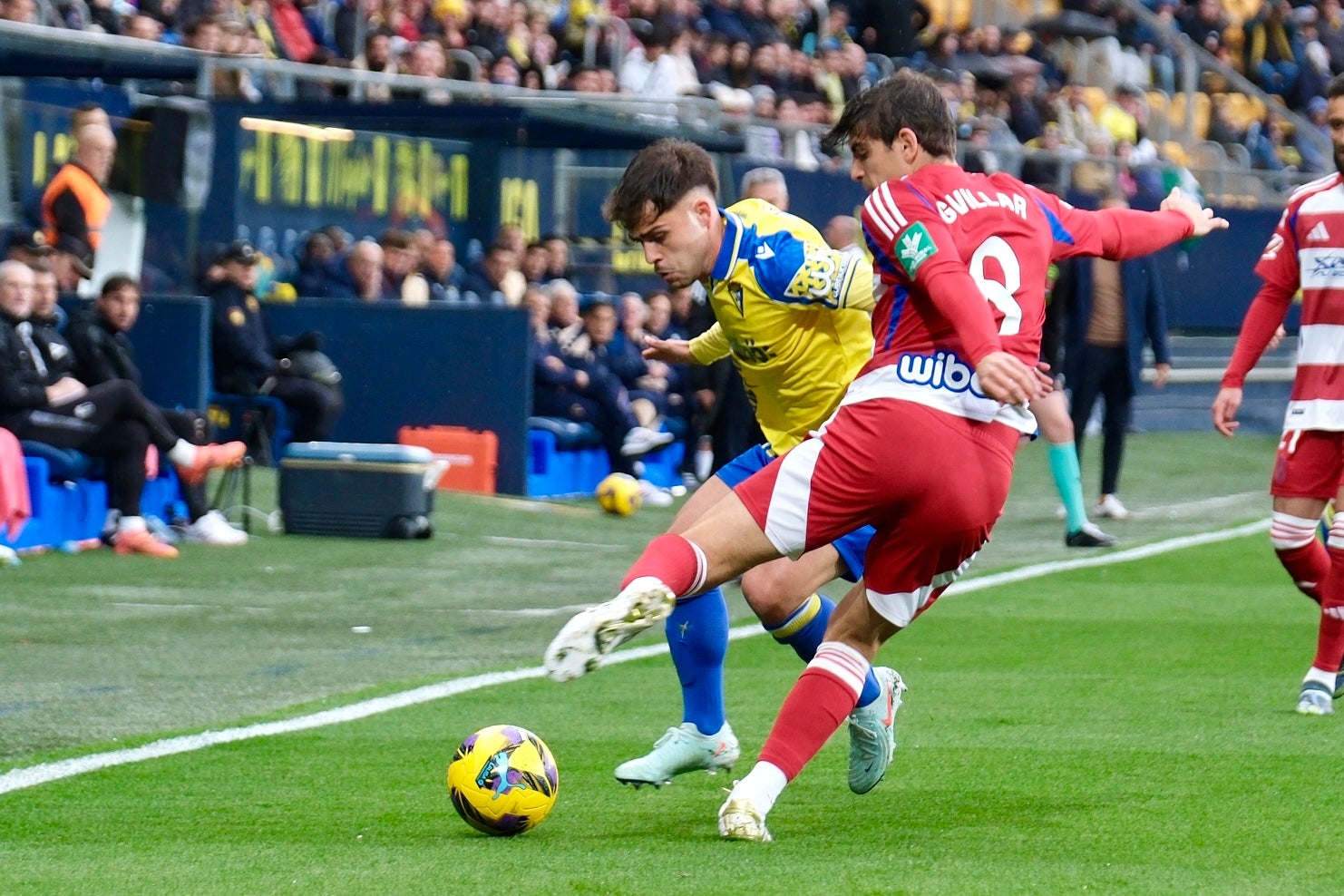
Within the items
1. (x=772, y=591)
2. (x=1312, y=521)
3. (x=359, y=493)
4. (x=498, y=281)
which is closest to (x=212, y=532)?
(x=359, y=493)

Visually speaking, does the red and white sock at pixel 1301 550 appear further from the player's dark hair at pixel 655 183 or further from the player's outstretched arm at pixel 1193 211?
the player's dark hair at pixel 655 183

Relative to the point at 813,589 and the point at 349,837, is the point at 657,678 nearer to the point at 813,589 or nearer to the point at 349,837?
the point at 813,589

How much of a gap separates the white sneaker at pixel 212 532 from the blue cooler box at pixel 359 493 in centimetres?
71

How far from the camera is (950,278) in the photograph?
4684 millimetres

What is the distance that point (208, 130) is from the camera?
15.9 metres

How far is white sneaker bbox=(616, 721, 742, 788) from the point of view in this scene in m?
5.52

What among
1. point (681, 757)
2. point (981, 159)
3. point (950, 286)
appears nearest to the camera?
point (950, 286)

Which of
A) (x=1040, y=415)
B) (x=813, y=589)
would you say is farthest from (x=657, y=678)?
(x=1040, y=415)

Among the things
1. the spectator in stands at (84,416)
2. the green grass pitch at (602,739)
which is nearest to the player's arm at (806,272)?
the green grass pitch at (602,739)

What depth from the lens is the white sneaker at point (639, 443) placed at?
53.9 ft

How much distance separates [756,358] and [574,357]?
422 inches

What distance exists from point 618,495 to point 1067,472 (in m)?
3.49

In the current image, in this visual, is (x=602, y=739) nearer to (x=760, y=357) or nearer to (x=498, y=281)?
(x=760, y=357)

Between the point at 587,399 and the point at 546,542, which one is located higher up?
the point at 587,399
